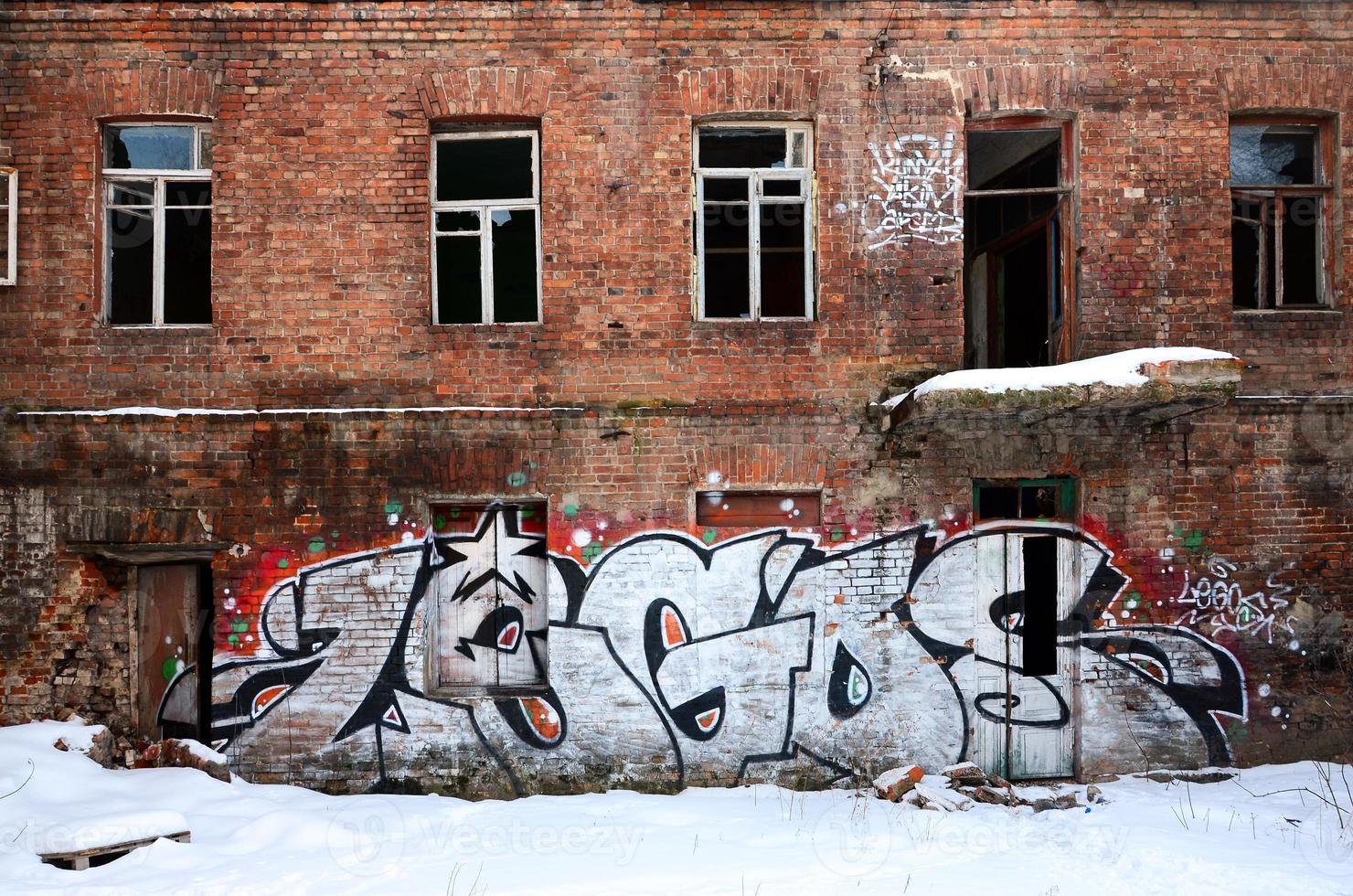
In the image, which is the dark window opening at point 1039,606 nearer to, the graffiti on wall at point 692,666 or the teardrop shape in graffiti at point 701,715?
the graffiti on wall at point 692,666

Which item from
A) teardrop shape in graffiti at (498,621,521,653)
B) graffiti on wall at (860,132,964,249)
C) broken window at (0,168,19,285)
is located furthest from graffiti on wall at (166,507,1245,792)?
broken window at (0,168,19,285)

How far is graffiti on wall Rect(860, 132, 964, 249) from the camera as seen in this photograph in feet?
22.9

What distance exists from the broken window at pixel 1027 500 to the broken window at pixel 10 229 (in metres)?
7.87

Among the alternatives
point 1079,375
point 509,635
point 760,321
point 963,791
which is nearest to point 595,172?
point 760,321

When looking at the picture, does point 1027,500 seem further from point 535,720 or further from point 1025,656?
point 535,720

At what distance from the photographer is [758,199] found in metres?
7.17

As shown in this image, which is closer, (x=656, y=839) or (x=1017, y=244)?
(x=656, y=839)

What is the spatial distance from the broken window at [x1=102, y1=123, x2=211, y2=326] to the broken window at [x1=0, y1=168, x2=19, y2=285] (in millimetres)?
618

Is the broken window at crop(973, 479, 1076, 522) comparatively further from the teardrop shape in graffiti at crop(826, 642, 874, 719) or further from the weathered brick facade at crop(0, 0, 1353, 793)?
the teardrop shape in graffiti at crop(826, 642, 874, 719)

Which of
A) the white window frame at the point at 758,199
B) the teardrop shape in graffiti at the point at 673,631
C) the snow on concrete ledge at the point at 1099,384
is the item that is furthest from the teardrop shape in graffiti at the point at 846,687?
the white window frame at the point at 758,199

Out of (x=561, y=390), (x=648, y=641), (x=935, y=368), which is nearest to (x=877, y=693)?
(x=648, y=641)

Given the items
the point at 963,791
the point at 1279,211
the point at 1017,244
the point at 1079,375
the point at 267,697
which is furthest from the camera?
the point at 1017,244

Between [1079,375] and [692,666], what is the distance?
3556 millimetres

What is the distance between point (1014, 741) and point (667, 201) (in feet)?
16.9
